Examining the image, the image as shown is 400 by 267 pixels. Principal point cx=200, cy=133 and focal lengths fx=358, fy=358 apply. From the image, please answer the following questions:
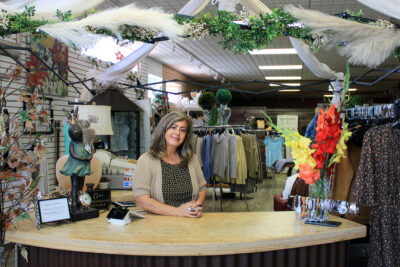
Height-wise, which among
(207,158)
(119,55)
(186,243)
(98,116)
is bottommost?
(186,243)

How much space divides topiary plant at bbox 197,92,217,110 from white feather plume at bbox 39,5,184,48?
4.14 meters

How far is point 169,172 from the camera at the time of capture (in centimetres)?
268

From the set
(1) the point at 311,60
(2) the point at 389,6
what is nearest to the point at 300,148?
(2) the point at 389,6

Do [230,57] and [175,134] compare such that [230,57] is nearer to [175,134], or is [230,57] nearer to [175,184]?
[175,134]

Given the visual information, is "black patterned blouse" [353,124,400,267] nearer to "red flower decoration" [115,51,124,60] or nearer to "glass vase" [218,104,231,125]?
"glass vase" [218,104,231,125]

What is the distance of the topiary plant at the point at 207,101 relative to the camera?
265 inches

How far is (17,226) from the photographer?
2.27 m

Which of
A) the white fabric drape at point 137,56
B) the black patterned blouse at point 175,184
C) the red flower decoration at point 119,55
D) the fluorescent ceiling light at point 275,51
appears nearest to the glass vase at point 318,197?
the black patterned blouse at point 175,184

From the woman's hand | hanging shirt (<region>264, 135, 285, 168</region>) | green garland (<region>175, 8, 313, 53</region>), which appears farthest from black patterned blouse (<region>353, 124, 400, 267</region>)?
hanging shirt (<region>264, 135, 285, 168</region>)

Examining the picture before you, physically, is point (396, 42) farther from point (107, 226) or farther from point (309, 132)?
point (107, 226)

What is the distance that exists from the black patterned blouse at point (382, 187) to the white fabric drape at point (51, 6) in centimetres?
242

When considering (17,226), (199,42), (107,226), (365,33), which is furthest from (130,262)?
(199,42)

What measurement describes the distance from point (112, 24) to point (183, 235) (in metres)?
1.55

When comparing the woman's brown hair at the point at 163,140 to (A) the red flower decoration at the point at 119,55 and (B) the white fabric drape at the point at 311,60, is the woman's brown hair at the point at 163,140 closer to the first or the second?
(B) the white fabric drape at the point at 311,60
